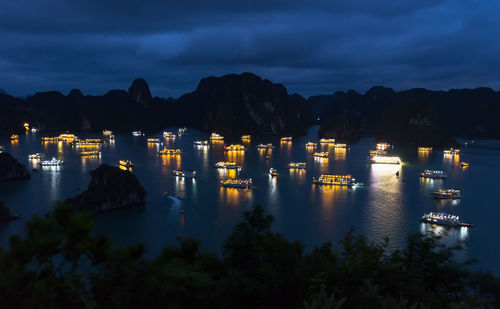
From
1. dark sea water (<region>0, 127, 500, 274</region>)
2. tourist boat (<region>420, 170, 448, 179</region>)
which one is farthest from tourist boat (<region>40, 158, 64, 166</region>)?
tourist boat (<region>420, 170, 448, 179</region>)

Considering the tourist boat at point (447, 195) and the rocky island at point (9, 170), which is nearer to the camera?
the tourist boat at point (447, 195)

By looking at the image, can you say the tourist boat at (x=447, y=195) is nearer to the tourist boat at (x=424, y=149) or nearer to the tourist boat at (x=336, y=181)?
the tourist boat at (x=336, y=181)

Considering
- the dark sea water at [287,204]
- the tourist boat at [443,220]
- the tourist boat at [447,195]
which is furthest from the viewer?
the tourist boat at [447,195]

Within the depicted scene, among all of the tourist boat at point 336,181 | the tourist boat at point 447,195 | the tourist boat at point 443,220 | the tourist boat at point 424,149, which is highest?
the tourist boat at point 424,149

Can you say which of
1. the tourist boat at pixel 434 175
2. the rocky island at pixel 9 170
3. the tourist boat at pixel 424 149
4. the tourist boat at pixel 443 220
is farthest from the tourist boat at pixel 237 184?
the tourist boat at pixel 424 149

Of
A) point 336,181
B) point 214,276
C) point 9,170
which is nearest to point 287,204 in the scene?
point 336,181

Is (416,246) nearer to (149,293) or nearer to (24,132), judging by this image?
(149,293)

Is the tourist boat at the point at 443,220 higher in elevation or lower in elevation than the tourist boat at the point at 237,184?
lower

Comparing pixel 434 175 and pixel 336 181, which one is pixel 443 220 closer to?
pixel 336 181

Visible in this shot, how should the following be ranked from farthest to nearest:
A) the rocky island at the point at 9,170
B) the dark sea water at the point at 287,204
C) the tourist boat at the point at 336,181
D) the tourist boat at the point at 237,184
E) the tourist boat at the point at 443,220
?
the tourist boat at the point at 336,181 < the rocky island at the point at 9,170 < the tourist boat at the point at 237,184 < the tourist boat at the point at 443,220 < the dark sea water at the point at 287,204
